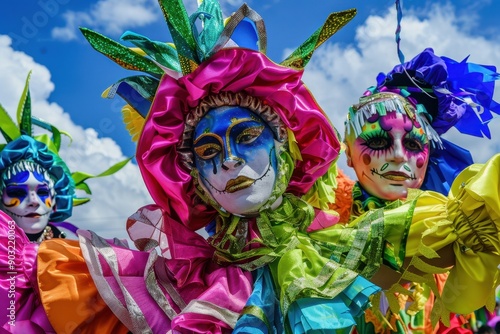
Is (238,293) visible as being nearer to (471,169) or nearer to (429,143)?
(471,169)

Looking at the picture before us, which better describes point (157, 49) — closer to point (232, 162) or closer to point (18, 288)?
point (232, 162)

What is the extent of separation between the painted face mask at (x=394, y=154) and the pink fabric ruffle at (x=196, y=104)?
35.9 inches

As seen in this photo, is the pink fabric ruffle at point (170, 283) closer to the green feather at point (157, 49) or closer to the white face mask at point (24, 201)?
the green feather at point (157, 49)

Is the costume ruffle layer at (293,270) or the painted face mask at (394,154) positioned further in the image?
the painted face mask at (394,154)

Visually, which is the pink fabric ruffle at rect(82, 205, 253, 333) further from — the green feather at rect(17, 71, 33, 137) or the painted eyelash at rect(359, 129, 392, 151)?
the green feather at rect(17, 71, 33, 137)

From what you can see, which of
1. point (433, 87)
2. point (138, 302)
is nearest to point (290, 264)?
point (138, 302)

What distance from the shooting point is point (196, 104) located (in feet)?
6.67

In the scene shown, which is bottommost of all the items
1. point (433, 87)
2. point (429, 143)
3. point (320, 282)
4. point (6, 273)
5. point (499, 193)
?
point (6, 273)

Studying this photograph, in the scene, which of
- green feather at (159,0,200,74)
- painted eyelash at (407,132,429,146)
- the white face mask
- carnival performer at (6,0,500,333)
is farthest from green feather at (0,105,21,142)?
painted eyelash at (407,132,429,146)

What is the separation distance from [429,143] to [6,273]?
1.97 meters

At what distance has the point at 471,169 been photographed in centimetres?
189

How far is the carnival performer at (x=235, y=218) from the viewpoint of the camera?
1.81 m

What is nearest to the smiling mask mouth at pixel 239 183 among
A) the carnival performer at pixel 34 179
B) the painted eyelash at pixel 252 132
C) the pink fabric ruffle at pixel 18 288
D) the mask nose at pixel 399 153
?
the painted eyelash at pixel 252 132

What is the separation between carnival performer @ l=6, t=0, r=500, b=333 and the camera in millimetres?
1814
